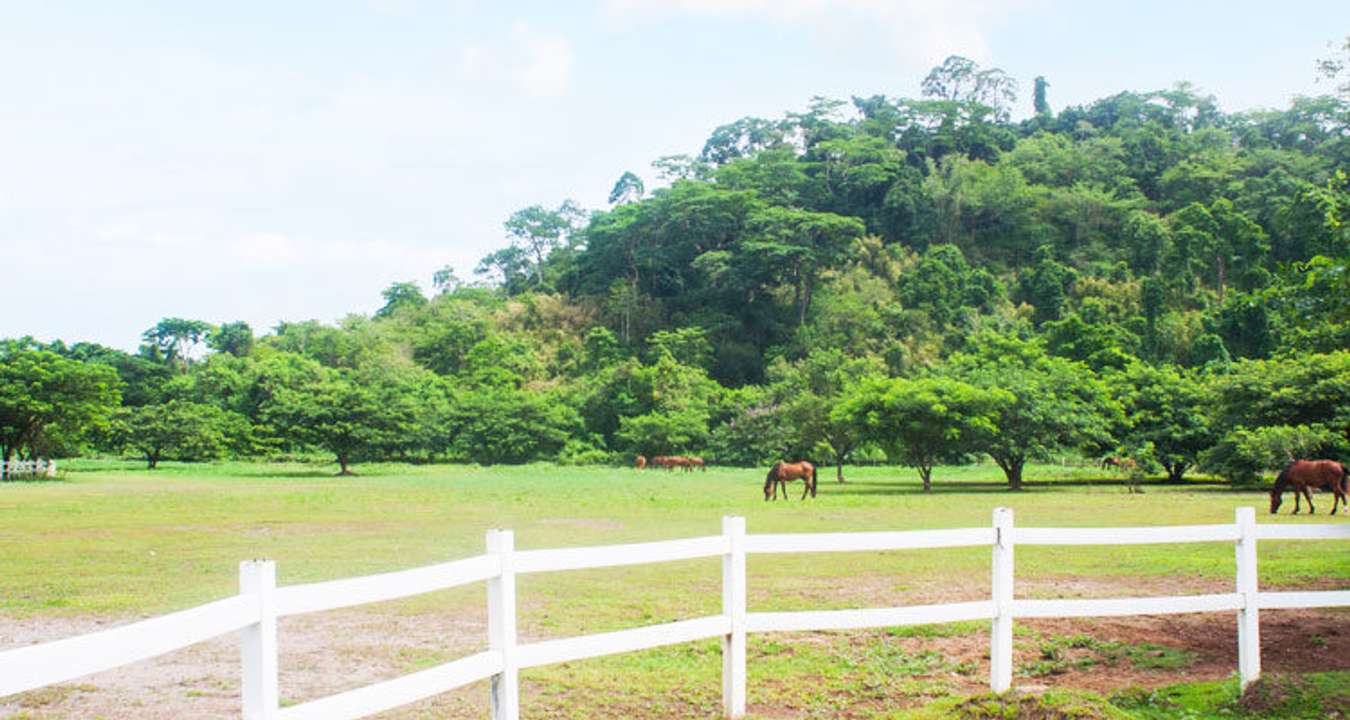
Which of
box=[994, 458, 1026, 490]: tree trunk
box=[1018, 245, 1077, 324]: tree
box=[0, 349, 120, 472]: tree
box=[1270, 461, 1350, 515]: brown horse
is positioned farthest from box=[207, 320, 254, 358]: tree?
box=[1270, 461, 1350, 515]: brown horse

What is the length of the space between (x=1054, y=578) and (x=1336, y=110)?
102 m

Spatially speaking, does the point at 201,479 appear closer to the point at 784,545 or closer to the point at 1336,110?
the point at 784,545

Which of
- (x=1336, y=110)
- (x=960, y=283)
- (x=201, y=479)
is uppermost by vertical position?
(x=1336, y=110)

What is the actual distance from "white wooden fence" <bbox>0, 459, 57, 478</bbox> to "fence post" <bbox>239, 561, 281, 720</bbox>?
1952 inches

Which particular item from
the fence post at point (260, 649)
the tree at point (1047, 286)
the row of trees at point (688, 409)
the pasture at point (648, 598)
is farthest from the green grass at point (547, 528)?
the tree at point (1047, 286)

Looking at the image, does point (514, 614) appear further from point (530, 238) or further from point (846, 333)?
point (530, 238)

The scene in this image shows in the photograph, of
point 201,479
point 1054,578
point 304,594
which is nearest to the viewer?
point 304,594

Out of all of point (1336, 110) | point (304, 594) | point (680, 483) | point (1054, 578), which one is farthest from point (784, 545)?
point (1336, 110)

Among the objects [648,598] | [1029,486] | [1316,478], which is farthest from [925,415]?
[648,598]

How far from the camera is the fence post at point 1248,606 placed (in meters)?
7.86

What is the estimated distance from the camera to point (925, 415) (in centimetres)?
3722

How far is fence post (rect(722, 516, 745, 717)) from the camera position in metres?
6.94

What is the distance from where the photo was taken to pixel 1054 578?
14.3 m

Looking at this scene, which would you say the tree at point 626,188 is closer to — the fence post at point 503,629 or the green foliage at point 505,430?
the green foliage at point 505,430
